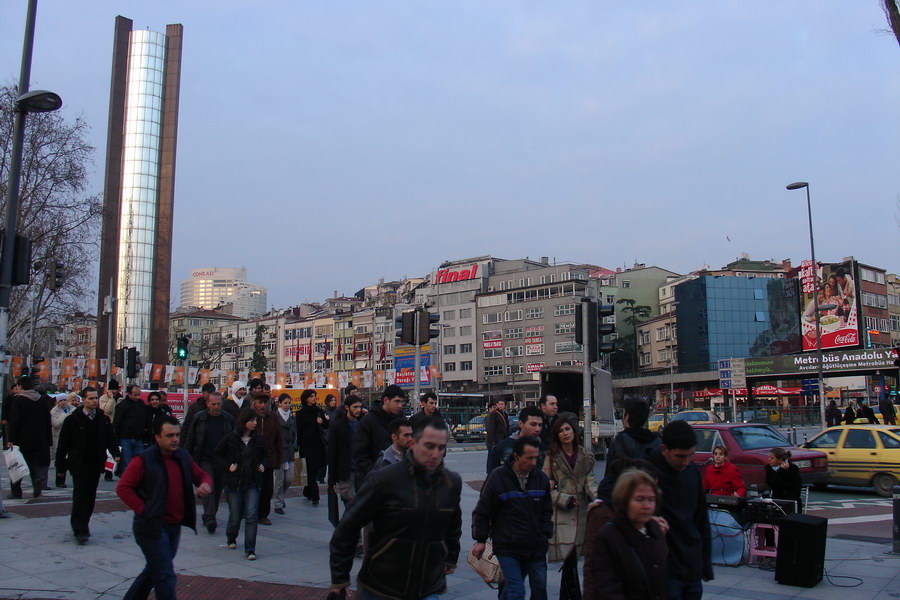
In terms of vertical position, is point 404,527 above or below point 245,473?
above

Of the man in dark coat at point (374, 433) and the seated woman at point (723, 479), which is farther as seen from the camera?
the seated woman at point (723, 479)

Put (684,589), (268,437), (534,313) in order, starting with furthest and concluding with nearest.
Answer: (534,313) → (268,437) → (684,589)

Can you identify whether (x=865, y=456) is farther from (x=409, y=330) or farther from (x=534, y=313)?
(x=534, y=313)

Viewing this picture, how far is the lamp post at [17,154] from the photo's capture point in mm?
10523

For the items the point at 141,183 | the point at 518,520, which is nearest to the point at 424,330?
the point at 518,520

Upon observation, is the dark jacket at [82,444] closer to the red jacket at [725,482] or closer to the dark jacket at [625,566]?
the dark jacket at [625,566]

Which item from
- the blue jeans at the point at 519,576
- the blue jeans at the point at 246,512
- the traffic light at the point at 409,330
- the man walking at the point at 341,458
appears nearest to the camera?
the blue jeans at the point at 519,576

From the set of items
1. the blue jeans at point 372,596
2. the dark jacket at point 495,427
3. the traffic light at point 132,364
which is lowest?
the blue jeans at point 372,596

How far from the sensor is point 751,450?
579 inches

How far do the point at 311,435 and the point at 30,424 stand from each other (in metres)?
4.11

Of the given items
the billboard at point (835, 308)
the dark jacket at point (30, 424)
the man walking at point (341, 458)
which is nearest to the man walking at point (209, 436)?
the man walking at point (341, 458)

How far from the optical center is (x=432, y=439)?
13.1 feet

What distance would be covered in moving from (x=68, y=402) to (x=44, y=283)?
19358mm

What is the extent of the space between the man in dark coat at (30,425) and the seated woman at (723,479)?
31.3 ft
